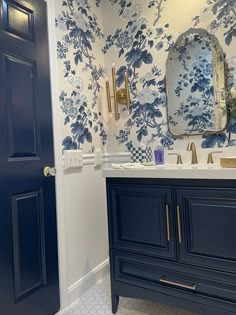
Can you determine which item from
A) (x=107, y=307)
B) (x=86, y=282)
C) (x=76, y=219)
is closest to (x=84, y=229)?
(x=76, y=219)

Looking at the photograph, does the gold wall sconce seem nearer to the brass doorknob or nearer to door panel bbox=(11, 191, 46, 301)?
the brass doorknob

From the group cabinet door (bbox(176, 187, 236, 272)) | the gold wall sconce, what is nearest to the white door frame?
the gold wall sconce

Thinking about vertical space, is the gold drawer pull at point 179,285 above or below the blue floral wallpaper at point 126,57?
below

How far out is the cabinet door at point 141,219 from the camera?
1.59 metres

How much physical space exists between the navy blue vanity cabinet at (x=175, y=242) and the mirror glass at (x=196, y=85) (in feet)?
2.05

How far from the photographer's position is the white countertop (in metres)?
1.39

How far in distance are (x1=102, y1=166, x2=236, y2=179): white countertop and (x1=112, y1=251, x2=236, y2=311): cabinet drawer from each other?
49 centimetres

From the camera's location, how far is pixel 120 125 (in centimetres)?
234

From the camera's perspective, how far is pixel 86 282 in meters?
2.04

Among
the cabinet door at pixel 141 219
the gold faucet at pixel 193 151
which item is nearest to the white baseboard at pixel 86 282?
the cabinet door at pixel 141 219

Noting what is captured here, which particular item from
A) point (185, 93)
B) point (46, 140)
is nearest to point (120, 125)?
point (185, 93)

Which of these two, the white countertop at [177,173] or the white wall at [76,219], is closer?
the white countertop at [177,173]

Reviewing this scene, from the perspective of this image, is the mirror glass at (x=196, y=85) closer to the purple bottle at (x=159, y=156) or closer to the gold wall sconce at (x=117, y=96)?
the purple bottle at (x=159, y=156)

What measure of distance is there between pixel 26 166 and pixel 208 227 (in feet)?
3.42
